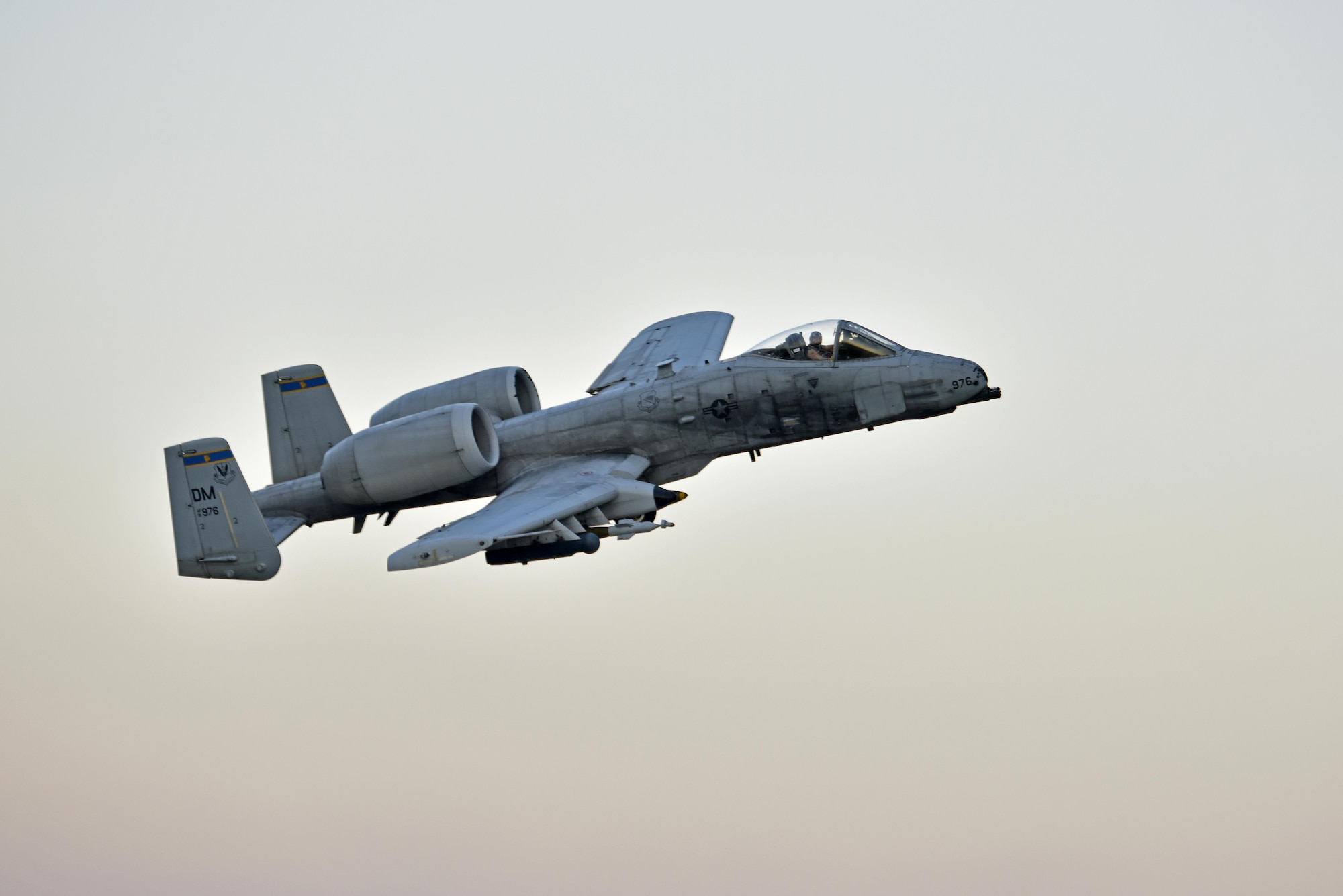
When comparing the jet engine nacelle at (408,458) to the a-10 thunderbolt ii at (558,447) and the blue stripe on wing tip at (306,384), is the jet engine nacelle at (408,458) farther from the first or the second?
the blue stripe on wing tip at (306,384)

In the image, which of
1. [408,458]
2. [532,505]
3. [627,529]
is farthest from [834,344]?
[408,458]

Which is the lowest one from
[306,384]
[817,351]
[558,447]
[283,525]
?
[283,525]

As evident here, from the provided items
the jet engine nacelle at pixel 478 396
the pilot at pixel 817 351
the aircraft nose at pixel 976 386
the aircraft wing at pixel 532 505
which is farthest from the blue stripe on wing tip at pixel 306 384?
the aircraft nose at pixel 976 386

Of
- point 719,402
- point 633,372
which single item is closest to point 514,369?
point 633,372

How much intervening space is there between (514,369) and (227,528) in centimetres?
589

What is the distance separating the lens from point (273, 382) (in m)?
29.6

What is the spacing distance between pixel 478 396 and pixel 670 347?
3.93m

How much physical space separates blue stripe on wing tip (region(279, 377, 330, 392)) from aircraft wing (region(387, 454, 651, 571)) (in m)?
4.23

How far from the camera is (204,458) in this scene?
25969 mm

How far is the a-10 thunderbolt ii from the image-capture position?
84.2ft

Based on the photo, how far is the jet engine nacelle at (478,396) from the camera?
94.3 feet

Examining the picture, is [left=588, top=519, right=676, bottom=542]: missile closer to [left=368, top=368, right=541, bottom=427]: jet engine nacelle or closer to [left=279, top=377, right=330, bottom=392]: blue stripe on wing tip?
[left=368, top=368, right=541, bottom=427]: jet engine nacelle

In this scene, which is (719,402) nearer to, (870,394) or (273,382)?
(870,394)

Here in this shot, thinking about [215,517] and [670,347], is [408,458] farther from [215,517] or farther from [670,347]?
[670,347]
